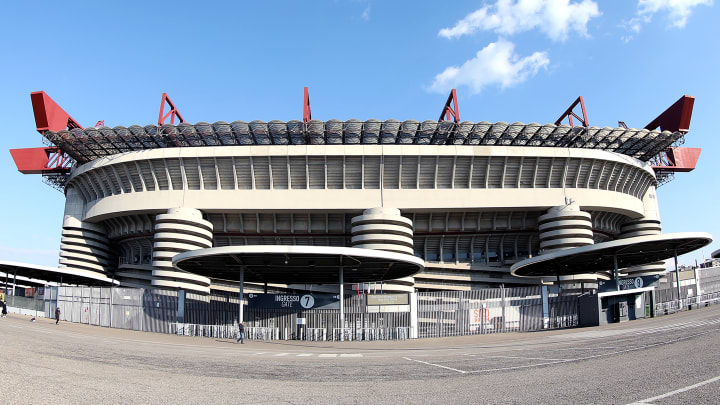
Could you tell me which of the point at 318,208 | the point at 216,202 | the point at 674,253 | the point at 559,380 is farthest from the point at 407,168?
the point at 559,380

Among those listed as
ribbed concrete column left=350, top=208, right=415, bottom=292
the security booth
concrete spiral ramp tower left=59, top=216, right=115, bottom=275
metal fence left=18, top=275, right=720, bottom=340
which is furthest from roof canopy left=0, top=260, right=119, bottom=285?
the security booth

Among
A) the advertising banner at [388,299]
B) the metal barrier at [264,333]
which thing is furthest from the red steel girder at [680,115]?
the metal barrier at [264,333]

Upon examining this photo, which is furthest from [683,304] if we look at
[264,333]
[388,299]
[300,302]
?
[264,333]

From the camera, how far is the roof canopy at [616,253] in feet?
115

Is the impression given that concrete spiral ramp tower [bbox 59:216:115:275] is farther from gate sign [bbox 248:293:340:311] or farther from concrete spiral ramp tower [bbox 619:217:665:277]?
concrete spiral ramp tower [bbox 619:217:665:277]

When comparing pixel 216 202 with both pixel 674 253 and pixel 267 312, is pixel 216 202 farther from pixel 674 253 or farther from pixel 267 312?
pixel 674 253

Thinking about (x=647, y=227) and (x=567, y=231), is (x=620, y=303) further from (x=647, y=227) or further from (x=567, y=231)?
(x=647, y=227)

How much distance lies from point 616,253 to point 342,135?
1172 inches

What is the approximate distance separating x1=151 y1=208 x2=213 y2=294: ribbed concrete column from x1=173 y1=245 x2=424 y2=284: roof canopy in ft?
45.4

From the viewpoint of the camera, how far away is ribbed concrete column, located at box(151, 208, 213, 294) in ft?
169

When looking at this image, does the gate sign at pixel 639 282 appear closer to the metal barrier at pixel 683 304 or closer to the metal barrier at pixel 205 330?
the metal barrier at pixel 683 304

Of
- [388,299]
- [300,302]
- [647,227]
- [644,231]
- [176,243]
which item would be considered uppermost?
[647,227]

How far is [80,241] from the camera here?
200 ft

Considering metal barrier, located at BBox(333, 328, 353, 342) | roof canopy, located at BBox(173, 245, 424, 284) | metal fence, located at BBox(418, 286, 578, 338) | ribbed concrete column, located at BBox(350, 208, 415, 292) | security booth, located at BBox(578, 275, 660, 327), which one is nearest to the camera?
roof canopy, located at BBox(173, 245, 424, 284)
